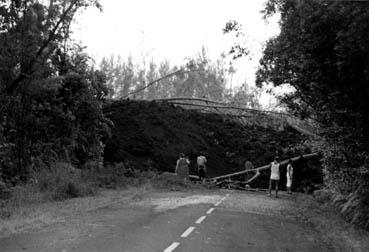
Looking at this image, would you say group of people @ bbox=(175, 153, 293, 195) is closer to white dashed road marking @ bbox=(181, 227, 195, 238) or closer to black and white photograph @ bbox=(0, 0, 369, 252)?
black and white photograph @ bbox=(0, 0, 369, 252)

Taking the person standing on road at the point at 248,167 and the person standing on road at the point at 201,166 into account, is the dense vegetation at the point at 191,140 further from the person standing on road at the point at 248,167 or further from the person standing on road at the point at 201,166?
the person standing on road at the point at 201,166

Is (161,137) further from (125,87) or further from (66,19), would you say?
(125,87)

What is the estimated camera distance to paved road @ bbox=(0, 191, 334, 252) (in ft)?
33.3

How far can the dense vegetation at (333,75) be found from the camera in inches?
495

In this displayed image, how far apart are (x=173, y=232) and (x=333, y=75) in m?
7.52

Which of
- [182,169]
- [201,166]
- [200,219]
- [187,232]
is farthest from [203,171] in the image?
[187,232]

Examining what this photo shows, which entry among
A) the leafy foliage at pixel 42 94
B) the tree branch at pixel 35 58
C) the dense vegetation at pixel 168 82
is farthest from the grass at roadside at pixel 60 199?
the dense vegetation at pixel 168 82

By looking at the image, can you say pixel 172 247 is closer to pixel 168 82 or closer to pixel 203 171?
pixel 203 171

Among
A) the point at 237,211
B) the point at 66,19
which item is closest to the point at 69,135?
the point at 66,19

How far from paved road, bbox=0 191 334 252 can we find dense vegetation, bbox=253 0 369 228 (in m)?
2.72

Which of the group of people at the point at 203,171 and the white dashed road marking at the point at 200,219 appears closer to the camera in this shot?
the white dashed road marking at the point at 200,219

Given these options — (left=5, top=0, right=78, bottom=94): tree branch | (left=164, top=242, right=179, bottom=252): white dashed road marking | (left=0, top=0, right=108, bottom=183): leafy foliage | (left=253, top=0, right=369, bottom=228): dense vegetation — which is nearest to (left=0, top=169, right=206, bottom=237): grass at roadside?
(left=0, top=0, right=108, bottom=183): leafy foliage

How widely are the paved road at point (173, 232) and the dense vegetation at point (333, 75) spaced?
2718mm

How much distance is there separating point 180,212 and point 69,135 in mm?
14052
